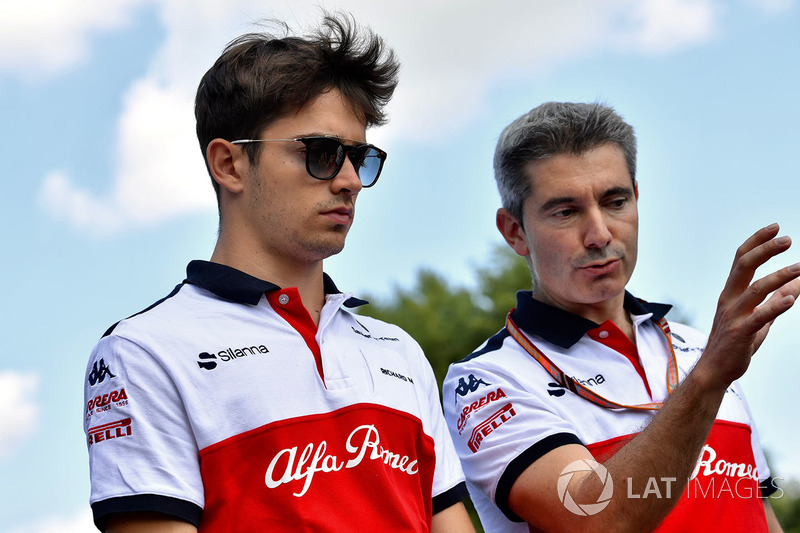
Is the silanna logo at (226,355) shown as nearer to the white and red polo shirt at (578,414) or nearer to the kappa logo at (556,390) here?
the white and red polo shirt at (578,414)

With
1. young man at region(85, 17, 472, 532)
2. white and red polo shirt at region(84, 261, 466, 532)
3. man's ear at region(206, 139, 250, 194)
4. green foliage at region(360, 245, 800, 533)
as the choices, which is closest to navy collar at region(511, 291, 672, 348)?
young man at region(85, 17, 472, 532)

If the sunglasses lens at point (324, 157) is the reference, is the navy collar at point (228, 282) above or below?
below

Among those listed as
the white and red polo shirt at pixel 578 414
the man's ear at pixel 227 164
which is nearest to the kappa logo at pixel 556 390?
the white and red polo shirt at pixel 578 414

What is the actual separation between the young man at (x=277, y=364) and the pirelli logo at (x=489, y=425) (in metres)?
0.34

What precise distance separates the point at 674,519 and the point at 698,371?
857 mm

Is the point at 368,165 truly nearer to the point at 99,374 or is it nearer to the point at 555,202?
the point at 555,202

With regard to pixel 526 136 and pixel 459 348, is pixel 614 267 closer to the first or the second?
pixel 526 136

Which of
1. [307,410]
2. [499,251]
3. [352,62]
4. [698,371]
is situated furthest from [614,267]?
[499,251]

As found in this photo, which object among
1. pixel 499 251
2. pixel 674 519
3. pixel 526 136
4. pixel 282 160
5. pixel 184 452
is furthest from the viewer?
pixel 499 251

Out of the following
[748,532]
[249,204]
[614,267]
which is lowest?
[748,532]

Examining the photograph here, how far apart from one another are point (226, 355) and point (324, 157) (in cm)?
89

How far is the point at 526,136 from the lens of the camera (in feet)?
15.7

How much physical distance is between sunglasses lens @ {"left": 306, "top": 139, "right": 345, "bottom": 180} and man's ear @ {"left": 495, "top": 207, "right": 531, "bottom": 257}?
1442 mm

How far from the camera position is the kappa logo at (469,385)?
4.44m
